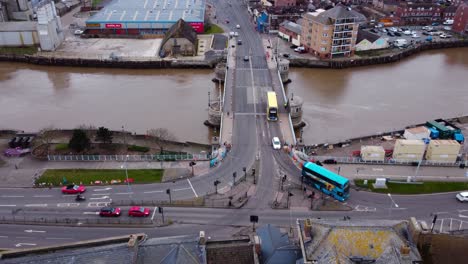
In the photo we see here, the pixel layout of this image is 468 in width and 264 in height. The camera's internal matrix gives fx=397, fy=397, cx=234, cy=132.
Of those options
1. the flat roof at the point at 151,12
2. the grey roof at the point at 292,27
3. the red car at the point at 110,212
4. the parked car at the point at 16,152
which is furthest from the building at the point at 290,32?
the red car at the point at 110,212

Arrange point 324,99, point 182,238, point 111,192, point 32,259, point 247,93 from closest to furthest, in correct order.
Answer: point 32,259 → point 182,238 → point 111,192 → point 247,93 → point 324,99

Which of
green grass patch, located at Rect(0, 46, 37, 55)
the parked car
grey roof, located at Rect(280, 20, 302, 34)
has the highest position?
grey roof, located at Rect(280, 20, 302, 34)

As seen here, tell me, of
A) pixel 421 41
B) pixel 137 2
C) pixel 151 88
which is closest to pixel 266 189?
pixel 151 88

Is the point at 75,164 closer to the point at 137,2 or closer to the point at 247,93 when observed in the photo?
the point at 247,93

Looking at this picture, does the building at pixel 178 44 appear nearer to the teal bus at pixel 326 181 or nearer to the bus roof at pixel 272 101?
the bus roof at pixel 272 101

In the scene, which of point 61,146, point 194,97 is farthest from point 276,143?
point 61,146

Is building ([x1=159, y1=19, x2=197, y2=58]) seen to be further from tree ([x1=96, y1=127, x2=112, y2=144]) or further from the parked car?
the parked car

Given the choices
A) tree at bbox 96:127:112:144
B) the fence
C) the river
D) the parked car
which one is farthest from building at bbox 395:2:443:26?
the parked car
